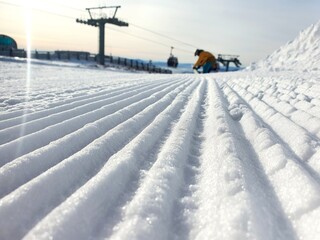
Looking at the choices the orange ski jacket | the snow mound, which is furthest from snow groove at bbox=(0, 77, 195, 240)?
the orange ski jacket

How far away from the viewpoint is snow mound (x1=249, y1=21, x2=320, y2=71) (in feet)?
53.7

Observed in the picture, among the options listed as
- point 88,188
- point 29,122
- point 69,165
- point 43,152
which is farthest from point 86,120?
point 88,188

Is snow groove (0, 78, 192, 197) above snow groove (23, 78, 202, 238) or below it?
below

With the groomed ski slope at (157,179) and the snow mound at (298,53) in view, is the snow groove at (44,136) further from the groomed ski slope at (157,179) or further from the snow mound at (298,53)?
the snow mound at (298,53)

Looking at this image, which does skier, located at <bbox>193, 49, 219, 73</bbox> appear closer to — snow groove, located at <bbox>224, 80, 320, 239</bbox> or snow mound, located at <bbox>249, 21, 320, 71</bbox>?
snow mound, located at <bbox>249, 21, 320, 71</bbox>

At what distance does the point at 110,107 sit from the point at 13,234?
A: 3.12 m

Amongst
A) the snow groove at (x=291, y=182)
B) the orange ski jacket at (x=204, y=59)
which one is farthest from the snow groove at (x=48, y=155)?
the orange ski jacket at (x=204, y=59)

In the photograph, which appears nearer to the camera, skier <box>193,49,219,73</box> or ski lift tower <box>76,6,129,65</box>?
skier <box>193,49,219,73</box>

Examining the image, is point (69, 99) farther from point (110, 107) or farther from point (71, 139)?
point (71, 139)

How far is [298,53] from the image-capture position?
18.3 meters

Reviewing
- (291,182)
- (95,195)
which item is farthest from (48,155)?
(291,182)

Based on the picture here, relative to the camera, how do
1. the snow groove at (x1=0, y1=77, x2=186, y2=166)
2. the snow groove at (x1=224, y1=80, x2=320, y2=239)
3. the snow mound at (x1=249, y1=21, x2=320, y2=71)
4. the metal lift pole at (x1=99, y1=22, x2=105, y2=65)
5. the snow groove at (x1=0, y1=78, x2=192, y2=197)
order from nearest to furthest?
the snow groove at (x1=224, y1=80, x2=320, y2=239), the snow groove at (x1=0, y1=78, x2=192, y2=197), the snow groove at (x1=0, y1=77, x2=186, y2=166), the snow mound at (x1=249, y1=21, x2=320, y2=71), the metal lift pole at (x1=99, y1=22, x2=105, y2=65)

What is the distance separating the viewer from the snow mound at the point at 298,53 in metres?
16.4

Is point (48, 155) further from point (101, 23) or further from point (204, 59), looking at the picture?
point (101, 23)
